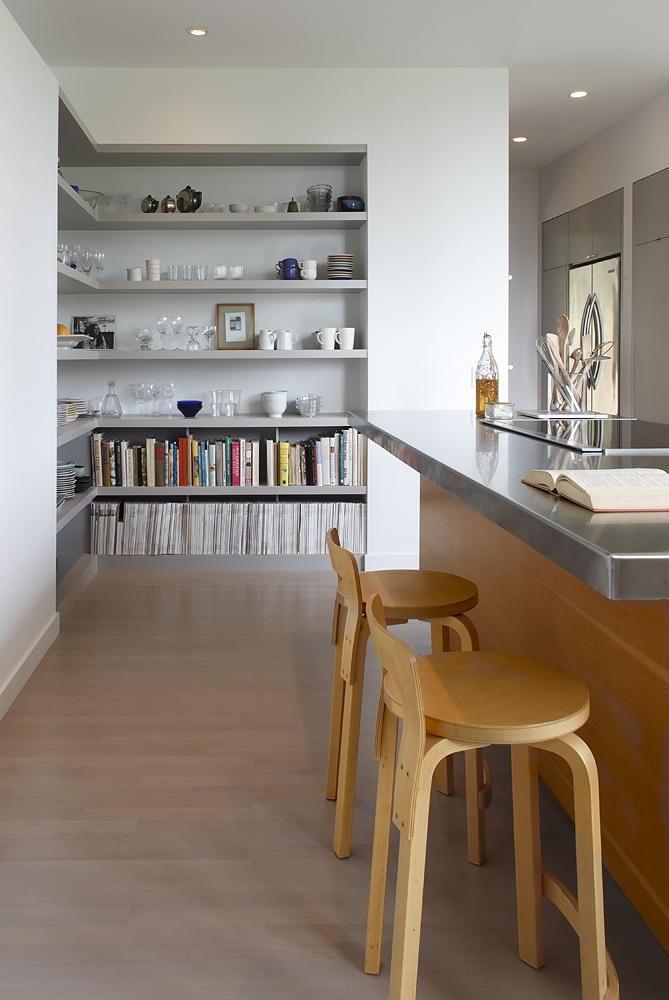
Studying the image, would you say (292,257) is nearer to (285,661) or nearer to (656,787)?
(285,661)

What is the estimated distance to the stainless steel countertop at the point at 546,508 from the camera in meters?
0.94

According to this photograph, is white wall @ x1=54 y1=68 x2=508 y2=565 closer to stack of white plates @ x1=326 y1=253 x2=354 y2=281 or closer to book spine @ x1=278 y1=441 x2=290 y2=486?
stack of white plates @ x1=326 y1=253 x2=354 y2=281

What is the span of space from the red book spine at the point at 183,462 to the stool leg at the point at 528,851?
374 centimetres

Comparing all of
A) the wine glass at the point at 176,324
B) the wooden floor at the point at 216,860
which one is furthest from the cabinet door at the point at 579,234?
the wooden floor at the point at 216,860

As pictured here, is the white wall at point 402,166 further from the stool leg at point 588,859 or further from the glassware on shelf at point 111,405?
the stool leg at point 588,859

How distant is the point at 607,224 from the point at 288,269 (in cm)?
248

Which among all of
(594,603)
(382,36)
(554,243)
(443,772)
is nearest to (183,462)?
(382,36)

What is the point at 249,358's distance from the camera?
199 inches

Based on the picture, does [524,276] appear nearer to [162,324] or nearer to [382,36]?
[382,36]

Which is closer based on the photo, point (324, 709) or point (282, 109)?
point (324, 709)

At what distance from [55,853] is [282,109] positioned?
4079mm

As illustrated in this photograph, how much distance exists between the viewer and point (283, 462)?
5055 mm

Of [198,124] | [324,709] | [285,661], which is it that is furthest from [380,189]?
[324,709]

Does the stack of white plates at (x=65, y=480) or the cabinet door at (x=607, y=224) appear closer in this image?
the stack of white plates at (x=65, y=480)
